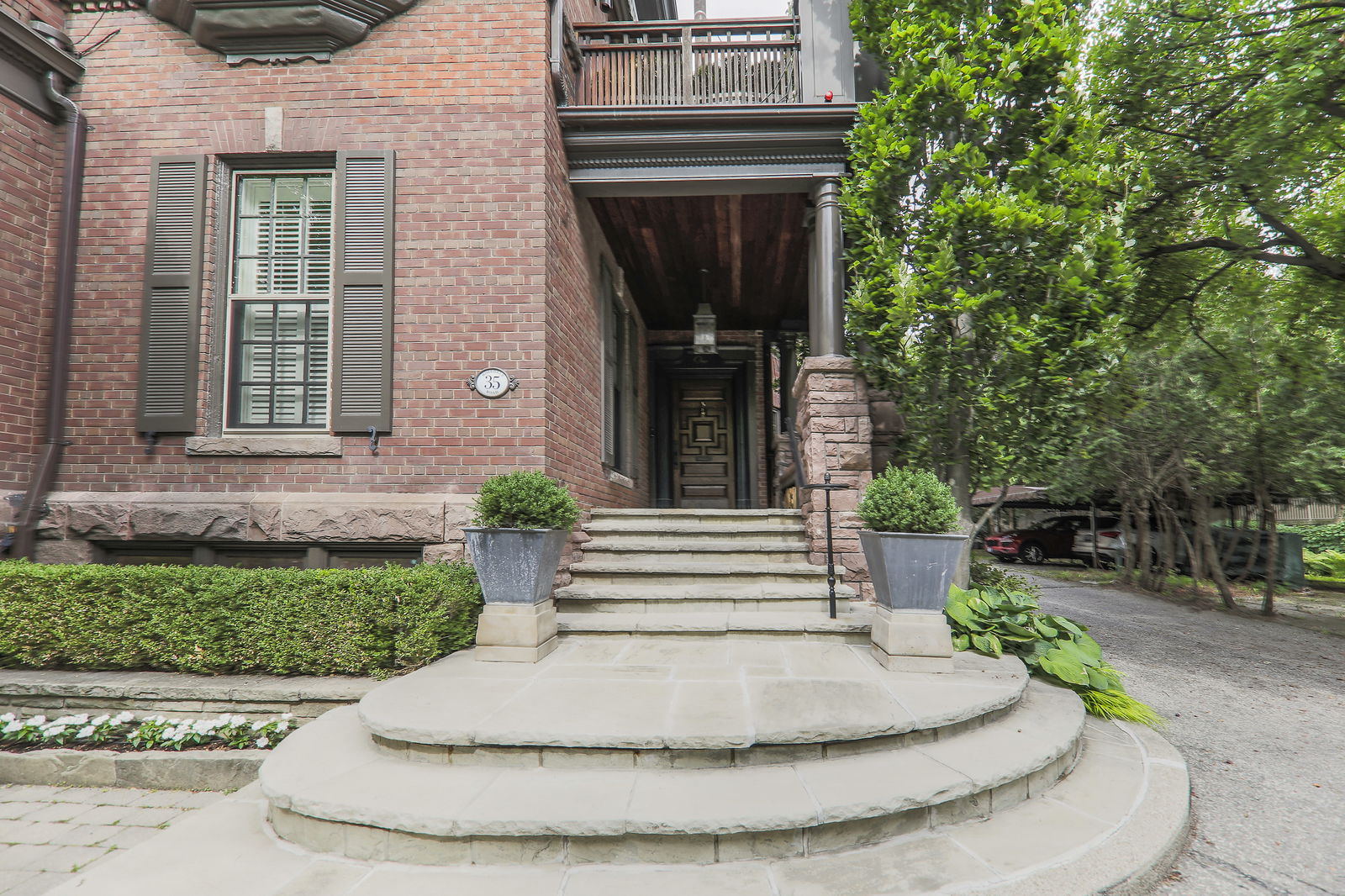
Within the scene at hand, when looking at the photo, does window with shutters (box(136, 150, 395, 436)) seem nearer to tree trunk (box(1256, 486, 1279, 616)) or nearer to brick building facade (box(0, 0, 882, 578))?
brick building facade (box(0, 0, 882, 578))

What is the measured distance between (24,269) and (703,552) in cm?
548

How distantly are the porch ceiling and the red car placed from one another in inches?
369

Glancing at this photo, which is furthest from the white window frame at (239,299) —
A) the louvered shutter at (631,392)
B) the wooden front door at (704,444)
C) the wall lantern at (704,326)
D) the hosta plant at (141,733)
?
the wooden front door at (704,444)

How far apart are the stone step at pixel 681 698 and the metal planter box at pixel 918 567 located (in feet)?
1.32

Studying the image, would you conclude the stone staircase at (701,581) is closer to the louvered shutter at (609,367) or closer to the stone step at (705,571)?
the stone step at (705,571)

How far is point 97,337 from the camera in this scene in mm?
4590

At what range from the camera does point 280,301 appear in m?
4.76

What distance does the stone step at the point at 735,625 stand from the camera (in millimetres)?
4035

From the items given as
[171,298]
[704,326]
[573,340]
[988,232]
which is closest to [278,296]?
[171,298]

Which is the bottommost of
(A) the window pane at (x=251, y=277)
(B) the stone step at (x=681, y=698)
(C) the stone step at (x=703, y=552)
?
(B) the stone step at (x=681, y=698)

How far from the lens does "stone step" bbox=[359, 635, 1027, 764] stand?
247 cm

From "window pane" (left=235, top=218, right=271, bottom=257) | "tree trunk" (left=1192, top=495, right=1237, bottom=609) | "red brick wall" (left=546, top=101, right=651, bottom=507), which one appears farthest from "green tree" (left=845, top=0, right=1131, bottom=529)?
"tree trunk" (left=1192, top=495, right=1237, bottom=609)

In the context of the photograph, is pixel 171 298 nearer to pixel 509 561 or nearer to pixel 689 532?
pixel 509 561

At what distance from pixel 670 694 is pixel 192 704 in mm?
2705
